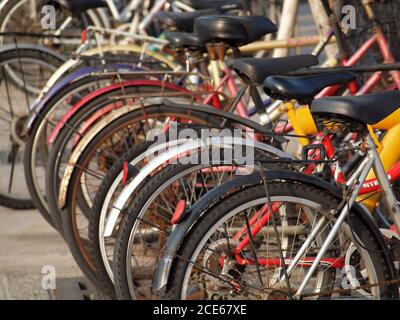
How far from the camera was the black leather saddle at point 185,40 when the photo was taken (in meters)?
5.88

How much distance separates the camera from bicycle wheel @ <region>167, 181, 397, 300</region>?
4.03m

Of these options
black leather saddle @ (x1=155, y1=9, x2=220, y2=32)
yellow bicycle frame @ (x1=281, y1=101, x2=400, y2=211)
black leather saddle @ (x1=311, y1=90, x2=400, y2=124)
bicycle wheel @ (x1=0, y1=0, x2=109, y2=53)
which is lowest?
black leather saddle @ (x1=311, y1=90, x2=400, y2=124)

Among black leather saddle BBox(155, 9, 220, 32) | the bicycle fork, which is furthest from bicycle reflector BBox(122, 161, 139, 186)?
black leather saddle BBox(155, 9, 220, 32)

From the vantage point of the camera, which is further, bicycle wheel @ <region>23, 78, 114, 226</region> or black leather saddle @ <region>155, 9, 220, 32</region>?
black leather saddle @ <region>155, 9, 220, 32</region>

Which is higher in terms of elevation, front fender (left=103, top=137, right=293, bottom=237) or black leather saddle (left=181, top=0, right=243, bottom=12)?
black leather saddle (left=181, top=0, right=243, bottom=12)

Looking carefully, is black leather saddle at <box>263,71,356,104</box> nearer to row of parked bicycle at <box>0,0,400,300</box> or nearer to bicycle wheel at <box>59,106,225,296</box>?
row of parked bicycle at <box>0,0,400,300</box>

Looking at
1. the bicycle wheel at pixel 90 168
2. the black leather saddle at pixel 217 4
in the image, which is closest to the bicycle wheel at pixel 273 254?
the bicycle wheel at pixel 90 168

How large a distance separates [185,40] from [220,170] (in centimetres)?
126

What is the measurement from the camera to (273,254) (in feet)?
14.7

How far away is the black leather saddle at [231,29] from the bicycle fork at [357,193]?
172cm

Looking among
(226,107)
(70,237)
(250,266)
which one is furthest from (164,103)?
(250,266)

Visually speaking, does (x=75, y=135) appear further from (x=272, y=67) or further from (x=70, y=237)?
(x=272, y=67)

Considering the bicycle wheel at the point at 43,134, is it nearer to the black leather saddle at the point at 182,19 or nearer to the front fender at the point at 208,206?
the black leather saddle at the point at 182,19

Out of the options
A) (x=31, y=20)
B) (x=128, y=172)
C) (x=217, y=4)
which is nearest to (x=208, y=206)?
(x=128, y=172)
